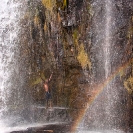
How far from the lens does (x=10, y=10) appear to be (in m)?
18.8

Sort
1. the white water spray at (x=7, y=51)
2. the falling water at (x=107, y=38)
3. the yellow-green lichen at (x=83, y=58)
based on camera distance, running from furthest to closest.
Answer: the white water spray at (x=7, y=51), the yellow-green lichen at (x=83, y=58), the falling water at (x=107, y=38)

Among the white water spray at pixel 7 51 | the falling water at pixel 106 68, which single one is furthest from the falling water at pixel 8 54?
the falling water at pixel 106 68

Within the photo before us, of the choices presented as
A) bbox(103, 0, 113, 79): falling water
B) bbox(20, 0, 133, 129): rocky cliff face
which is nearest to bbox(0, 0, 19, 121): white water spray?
bbox(20, 0, 133, 129): rocky cliff face

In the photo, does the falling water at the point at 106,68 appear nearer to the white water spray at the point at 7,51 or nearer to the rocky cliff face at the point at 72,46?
the rocky cliff face at the point at 72,46

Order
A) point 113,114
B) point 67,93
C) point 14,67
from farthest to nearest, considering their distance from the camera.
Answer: point 14,67
point 67,93
point 113,114

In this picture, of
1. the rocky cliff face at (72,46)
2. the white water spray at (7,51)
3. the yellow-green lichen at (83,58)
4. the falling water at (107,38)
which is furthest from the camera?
the white water spray at (7,51)

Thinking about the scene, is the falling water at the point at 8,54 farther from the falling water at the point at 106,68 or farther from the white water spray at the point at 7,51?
the falling water at the point at 106,68

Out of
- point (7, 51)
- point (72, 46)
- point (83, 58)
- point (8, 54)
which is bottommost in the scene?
point (83, 58)

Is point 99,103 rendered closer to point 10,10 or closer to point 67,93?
point 67,93

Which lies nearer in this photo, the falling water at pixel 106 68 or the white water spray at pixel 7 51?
the falling water at pixel 106 68

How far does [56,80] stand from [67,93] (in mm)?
894

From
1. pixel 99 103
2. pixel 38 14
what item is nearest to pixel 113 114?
pixel 99 103

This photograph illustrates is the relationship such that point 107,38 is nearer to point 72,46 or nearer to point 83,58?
point 83,58

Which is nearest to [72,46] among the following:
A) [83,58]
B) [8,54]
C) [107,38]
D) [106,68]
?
[83,58]
